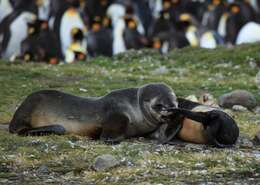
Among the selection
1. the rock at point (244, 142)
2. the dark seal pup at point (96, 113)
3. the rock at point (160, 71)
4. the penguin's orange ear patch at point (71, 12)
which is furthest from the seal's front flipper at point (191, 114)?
the penguin's orange ear patch at point (71, 12)

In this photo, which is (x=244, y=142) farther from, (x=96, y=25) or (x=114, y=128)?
(x=96, y=25)

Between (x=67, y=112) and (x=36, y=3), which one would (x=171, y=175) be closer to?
(x=67, y=112)

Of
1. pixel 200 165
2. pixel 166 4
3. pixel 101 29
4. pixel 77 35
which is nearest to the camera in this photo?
pixel 200 165

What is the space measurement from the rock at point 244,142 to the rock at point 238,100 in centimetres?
176

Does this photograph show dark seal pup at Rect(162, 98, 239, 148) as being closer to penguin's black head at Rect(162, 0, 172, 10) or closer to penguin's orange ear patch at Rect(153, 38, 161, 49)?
penguin's orange ear patch at Rect(153, 38, 161, 49)

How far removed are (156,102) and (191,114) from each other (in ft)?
1.28

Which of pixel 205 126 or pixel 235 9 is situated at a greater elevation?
pixel 235 9

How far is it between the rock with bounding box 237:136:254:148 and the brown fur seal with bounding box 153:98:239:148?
0.10 m

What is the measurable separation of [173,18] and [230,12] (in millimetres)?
1840

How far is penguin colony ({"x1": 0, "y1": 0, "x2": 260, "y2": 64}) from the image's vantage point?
2283 cm

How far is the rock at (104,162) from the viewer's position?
7.71 m

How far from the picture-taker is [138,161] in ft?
26.3

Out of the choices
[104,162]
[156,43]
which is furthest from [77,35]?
[104,162]

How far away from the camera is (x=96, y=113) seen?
9.28m
